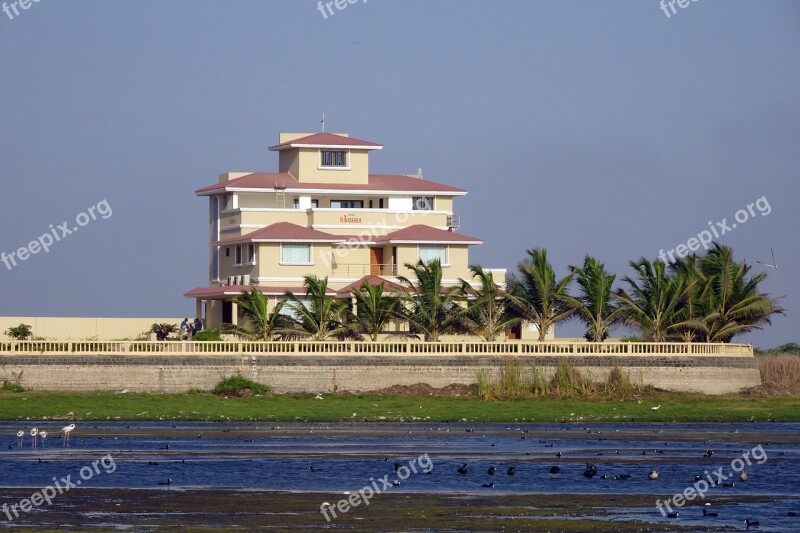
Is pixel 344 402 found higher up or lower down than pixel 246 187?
lower down

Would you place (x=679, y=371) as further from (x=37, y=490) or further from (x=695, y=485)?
(x=37, y=490)

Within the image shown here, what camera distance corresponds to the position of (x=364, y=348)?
61844 mm

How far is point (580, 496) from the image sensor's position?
34.2m

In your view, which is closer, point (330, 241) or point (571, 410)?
point (571, 410)

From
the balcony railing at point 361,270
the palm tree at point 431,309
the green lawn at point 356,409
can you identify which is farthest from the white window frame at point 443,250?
the green lawn at point 356,409

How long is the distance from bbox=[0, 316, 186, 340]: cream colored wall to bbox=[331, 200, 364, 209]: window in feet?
34.0

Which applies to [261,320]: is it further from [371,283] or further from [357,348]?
[371,283]

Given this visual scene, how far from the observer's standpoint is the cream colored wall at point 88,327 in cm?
7562

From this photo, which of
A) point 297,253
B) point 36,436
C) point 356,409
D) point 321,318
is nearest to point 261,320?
point 321,318

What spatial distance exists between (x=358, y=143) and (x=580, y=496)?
4572 cm

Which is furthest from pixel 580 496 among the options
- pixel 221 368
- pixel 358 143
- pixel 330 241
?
pixel 358 143

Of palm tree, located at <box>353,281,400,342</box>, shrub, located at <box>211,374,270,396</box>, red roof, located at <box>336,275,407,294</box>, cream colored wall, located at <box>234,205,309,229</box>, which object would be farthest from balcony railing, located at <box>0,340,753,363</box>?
cream colored wall, located at <box>234,205,309,229</box>

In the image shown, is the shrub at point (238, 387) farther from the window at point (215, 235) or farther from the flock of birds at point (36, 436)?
the window at point (215, 235)

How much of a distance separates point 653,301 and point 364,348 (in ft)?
41.7
